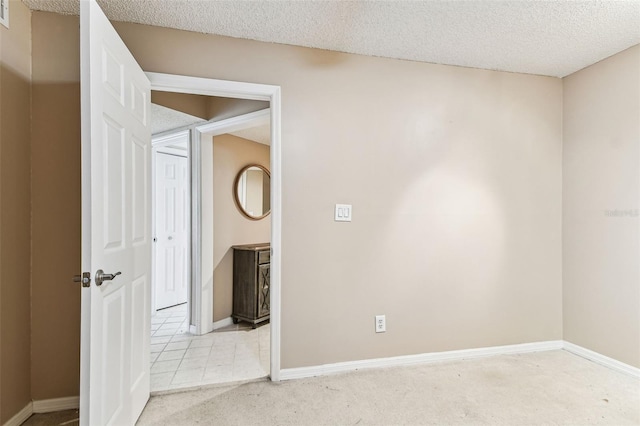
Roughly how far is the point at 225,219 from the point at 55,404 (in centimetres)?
203

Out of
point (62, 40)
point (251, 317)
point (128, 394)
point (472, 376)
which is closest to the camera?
point (128, 394)

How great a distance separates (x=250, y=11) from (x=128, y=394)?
7.29 ft

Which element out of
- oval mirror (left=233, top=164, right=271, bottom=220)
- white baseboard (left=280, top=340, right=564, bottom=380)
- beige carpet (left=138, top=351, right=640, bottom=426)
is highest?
oval mirror (left=233, top=164, right=271, bottom=220)

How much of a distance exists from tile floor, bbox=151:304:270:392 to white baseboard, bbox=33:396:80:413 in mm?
425

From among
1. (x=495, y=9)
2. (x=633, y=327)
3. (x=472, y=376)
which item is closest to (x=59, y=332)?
(x=472, y=376)

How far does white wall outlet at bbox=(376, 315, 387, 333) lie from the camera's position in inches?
97.7

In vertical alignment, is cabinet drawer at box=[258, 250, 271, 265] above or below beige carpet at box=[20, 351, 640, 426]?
above

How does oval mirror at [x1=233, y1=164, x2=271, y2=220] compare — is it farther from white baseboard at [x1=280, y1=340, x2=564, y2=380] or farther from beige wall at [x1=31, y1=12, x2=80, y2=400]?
white baseboard at [x1=280, y1=340, x2=564, y2=380]

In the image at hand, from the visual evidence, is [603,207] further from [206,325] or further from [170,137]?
[170,137]

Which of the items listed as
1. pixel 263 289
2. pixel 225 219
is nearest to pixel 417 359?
pixel 263 289

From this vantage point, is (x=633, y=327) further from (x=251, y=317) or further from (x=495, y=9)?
(x=251, y=317)

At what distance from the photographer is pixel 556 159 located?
9.36 feet

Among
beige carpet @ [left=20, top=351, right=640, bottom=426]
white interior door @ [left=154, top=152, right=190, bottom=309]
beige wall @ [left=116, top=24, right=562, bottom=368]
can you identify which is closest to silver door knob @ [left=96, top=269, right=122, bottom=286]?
beige carpet @ [left=20, top=351, right=640, bottom=426]

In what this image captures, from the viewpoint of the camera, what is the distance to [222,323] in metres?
3.48
